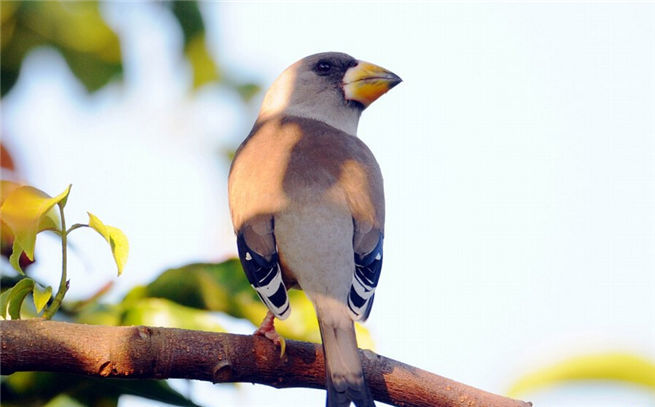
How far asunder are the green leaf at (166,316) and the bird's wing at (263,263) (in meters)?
→ 0.30

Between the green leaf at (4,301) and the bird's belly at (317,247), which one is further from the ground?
the bird's belly at (317,247)

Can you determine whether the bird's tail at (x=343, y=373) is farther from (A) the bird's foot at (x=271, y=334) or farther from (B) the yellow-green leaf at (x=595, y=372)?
(B) the yellow-green leaf at (x=595, y=372)

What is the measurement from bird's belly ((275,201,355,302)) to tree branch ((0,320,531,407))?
1.28ft

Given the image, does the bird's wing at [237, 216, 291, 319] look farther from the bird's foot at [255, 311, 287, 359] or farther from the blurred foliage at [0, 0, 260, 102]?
the blurred foliage at [0, 0, 260, 102]

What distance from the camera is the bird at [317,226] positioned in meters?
3.02

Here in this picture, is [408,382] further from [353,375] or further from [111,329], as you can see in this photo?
[111,329]

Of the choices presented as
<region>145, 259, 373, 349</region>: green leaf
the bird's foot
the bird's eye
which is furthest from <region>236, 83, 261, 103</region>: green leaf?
the bird's foot

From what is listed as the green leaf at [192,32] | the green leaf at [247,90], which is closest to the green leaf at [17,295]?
the green leaf at [192,32]

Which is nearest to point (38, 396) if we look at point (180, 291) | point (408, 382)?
point (180, 291)

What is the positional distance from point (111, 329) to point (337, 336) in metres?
0.88

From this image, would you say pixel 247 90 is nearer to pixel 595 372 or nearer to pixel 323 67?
pixel 323 67

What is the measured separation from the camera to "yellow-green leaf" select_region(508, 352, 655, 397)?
53.5 inches

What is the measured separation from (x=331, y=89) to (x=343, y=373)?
265 cm

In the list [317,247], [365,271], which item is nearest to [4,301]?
[317,247]
